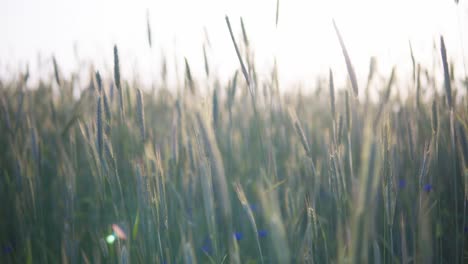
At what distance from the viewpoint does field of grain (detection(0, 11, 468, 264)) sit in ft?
1.50

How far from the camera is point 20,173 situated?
0.79 meters

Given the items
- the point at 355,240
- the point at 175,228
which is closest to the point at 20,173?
A: the point at 175,228

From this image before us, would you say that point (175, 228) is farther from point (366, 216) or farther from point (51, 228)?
point (366, 216)

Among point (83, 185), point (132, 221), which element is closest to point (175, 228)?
point (132, 221)

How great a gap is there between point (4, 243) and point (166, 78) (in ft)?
2.39

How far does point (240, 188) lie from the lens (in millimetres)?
489

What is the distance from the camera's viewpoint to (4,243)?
0.92 meters

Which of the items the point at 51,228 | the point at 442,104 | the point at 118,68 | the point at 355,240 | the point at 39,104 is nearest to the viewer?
the point at 355,240

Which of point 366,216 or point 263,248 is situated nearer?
point 366,216

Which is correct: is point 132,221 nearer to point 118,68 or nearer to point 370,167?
point 118,68

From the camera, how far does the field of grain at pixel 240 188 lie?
46cm

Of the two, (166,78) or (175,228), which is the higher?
(166,78)

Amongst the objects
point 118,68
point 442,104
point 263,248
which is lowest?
point 263,248

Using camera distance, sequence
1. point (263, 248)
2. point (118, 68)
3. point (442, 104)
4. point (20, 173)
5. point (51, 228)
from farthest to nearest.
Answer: point (442, 104) < point (51, 228) < point (263, 248) < point (20, 173) < point (118, 68)
